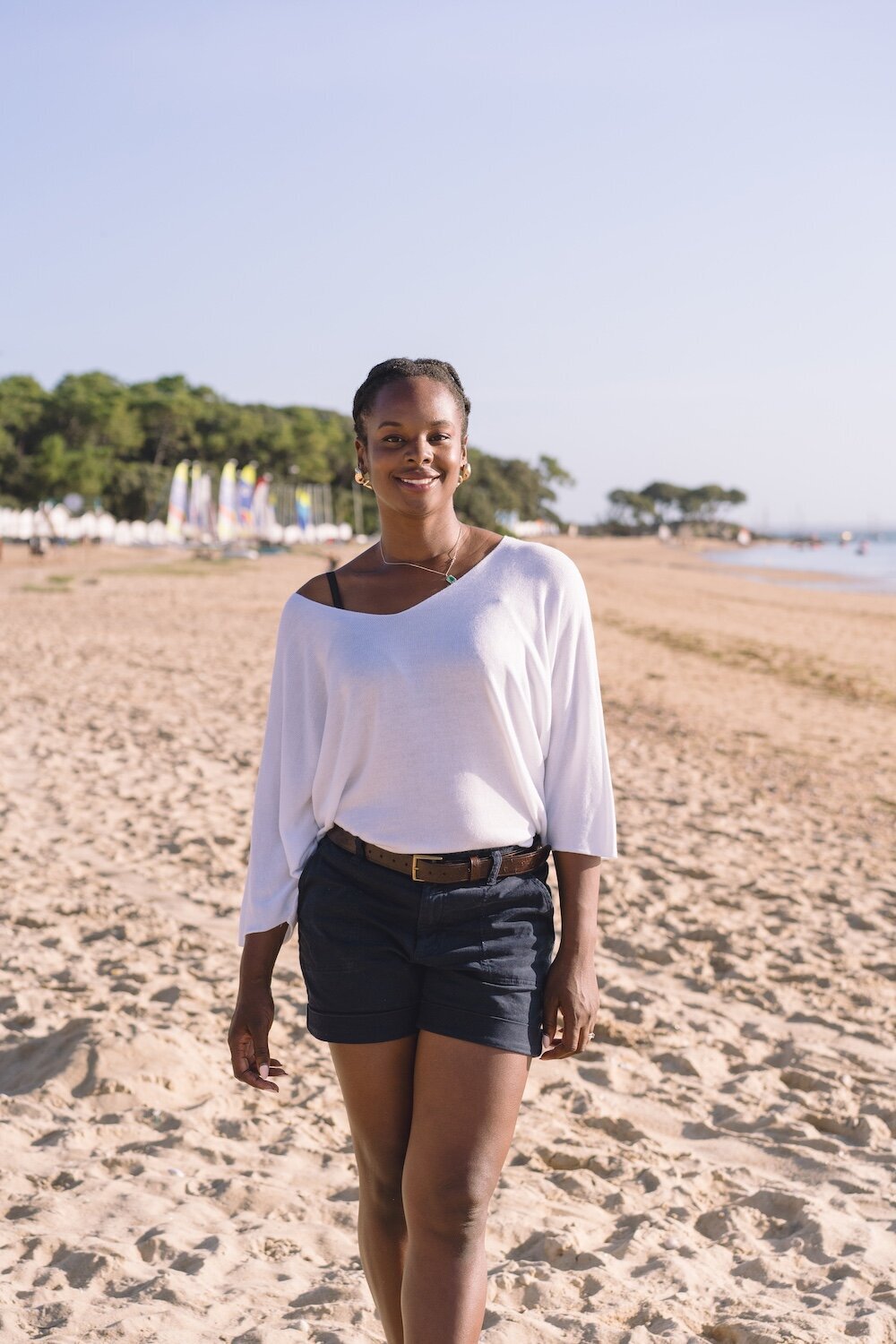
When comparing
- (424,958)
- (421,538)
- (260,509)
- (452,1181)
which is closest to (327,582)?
(421,538)

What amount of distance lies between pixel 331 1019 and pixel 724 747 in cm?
871

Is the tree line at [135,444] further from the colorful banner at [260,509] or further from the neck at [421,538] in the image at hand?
the neck at [421,538]

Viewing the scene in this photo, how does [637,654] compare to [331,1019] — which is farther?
[637,654]

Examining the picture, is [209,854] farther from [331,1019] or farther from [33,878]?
[331,1019]

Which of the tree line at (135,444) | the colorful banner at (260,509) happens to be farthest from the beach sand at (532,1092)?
the tree line at (135,444)

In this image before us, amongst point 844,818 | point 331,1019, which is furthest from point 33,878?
point 844,818

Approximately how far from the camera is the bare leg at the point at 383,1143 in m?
2.01

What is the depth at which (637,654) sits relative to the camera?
17.8 metres

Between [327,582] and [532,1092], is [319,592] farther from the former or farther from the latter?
[532,1092]

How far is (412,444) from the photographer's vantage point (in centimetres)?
215

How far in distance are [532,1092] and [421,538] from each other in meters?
2.48

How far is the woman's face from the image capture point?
7.05 feet

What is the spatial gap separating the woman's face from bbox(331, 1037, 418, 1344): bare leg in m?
0.91

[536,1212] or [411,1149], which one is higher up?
[411,1149]
